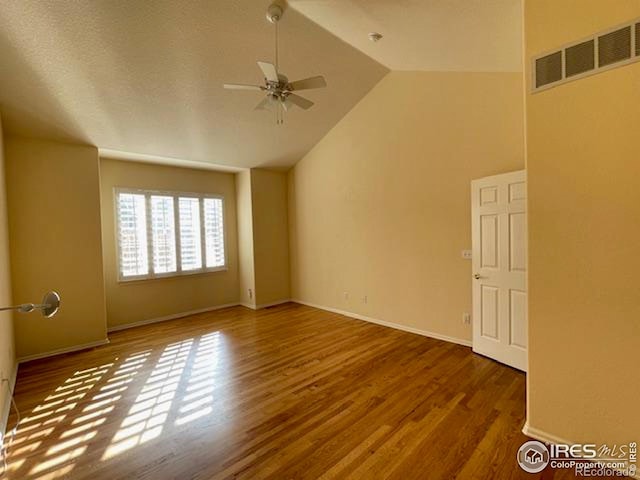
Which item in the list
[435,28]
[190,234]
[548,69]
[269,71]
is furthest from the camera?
[190,234]

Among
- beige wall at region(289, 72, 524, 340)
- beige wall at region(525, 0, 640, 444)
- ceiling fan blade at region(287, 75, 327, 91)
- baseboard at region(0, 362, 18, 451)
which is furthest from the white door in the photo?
baseboard at region(0, 362, 18, 451)

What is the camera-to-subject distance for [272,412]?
2.51 meters

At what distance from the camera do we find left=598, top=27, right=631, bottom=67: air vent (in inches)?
69.0

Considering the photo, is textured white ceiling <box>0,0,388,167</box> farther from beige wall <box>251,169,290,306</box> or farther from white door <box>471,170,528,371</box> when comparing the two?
white door <box>471,170,528,371</box>

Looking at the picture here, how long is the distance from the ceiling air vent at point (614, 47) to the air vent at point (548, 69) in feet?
0.64

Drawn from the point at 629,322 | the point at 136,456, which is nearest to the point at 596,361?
the point at 629,322

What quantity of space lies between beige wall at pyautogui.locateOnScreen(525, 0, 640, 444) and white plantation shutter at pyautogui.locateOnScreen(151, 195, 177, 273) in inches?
208

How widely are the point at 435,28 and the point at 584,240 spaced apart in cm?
222

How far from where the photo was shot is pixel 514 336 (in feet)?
10.4

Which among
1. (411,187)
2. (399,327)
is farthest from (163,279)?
(411,187)

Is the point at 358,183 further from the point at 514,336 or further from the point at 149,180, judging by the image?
the point at 149,180

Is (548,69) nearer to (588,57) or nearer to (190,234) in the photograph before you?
(588,57)

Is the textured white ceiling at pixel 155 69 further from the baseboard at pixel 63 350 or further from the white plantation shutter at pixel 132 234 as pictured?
the baseboard at pixel 63 350

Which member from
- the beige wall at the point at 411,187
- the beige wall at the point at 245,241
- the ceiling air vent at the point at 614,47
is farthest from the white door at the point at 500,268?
the beige wall at the point at 245,241
